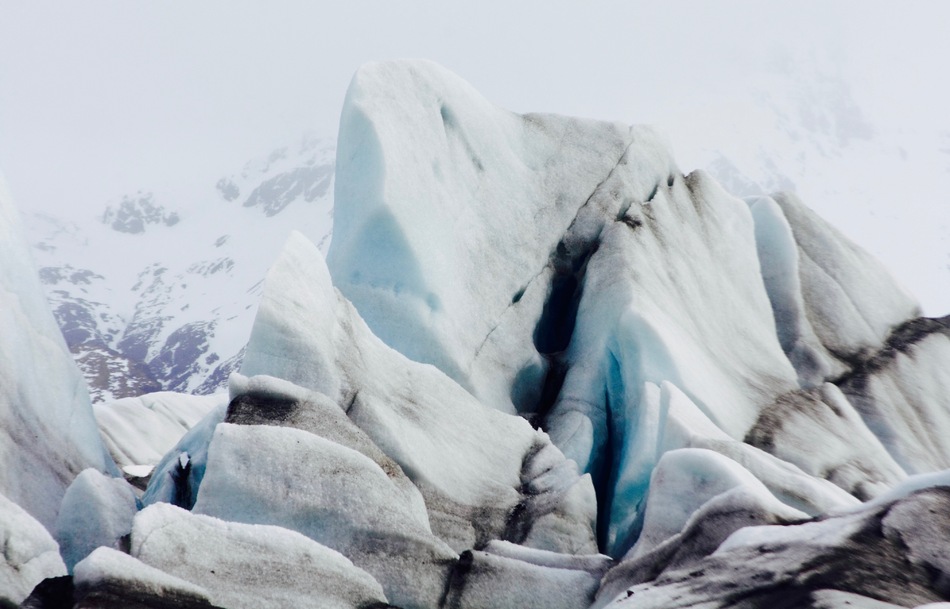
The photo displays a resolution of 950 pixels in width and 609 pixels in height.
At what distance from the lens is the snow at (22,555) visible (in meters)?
7.36

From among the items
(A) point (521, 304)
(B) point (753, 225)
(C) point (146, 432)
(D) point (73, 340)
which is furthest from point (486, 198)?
(D) point (73, 340)

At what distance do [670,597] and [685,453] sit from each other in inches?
112

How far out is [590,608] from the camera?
8.08 meters

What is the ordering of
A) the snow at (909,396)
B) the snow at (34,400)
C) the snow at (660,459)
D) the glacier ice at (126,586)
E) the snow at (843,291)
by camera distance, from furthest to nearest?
1. the snow at (843,291)
2. the snow at (909,396)
3. the snow at (660,459)
4. the snow at (34,400)
5. the glacier ice at (126,586)

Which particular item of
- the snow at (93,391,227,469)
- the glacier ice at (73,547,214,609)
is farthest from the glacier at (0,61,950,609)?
the snow at (93,391,227,469)

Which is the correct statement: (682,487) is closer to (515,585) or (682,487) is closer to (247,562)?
(515,585)

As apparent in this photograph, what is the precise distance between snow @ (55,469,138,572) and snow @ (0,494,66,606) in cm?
105

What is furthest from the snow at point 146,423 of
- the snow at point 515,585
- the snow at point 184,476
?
the snow at point 515,585

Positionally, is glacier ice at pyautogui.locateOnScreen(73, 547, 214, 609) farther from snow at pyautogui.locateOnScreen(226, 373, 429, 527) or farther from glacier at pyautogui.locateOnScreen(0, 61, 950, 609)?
snow at pyautogui.locateOnScreen(226, 373, 429, 527)

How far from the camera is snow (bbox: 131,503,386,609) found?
6969 millimetres

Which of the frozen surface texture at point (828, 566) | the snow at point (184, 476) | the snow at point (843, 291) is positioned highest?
the frozen surface texture at point (828, 566)

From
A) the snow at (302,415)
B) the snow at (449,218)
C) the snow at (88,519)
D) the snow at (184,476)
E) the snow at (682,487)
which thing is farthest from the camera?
the snow at (449,218)

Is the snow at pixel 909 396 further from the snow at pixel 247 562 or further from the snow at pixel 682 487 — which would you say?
the snow at pixel 247 562

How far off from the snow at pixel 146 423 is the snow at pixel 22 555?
424 inches
